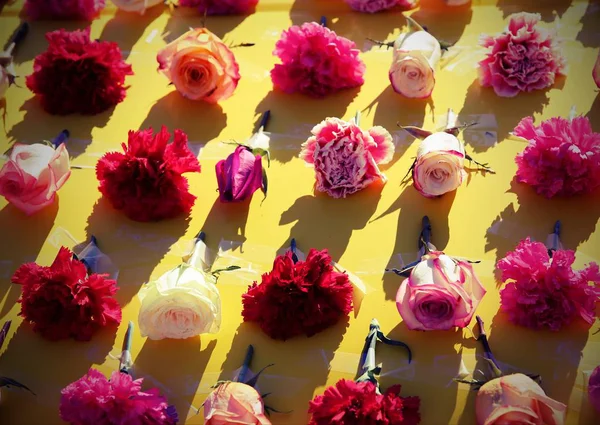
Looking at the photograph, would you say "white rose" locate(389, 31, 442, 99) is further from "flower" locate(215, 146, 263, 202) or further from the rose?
the rose

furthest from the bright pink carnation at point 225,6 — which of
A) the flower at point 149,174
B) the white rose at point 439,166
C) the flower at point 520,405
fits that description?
the flower at point 520,405

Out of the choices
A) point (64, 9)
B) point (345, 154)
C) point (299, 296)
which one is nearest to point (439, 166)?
point (345, 154)

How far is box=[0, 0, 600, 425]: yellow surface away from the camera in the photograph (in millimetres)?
1589

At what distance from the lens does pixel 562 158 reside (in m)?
1.79

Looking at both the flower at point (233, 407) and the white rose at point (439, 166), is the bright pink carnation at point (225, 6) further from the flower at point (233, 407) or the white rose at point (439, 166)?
the flower at point (233, 407)

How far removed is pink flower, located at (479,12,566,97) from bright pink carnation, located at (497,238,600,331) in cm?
58

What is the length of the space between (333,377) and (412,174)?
0.50 meters

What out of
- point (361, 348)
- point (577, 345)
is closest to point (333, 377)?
point (361, 348)

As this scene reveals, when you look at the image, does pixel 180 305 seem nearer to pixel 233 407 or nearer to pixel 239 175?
pixel 233 407

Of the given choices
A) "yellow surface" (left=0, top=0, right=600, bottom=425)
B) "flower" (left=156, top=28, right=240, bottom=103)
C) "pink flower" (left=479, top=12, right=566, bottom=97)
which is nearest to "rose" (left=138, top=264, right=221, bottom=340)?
→ "yellow surface" (left=0, top=0, right=600, bottom=425)

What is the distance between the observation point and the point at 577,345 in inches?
62.1

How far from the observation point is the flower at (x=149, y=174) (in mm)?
1815

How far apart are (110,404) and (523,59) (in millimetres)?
1254

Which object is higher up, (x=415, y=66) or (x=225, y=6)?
(x=225, y=6)
